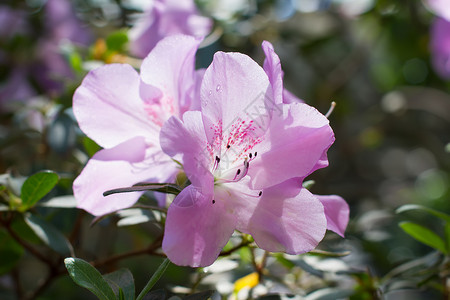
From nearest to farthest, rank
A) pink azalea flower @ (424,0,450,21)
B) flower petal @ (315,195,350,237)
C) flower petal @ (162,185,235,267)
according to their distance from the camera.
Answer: flower petal @ (162,185,235,267) → flower petal @ (315,195,350,237) → pink azalea flower @ (424,0,450,21)

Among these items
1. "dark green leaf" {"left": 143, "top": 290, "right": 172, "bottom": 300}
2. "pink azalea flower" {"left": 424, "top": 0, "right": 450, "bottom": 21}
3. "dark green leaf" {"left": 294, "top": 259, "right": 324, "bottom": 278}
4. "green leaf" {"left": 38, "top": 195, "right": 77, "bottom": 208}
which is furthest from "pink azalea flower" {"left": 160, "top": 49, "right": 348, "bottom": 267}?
"pink azalea flower" {"left": 424, "top": 0, "right": 450, "bottom": 21}

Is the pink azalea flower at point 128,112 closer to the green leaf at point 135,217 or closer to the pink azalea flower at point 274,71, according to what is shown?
the green leaf at point 135,217

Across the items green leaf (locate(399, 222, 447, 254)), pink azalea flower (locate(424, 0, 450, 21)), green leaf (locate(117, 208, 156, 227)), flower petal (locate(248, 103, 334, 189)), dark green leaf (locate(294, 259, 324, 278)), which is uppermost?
flower petal (locate(248, 103, 334, 189))

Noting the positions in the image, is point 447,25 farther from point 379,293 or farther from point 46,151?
point 46,151

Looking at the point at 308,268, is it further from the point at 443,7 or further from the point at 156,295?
the point at 443,7

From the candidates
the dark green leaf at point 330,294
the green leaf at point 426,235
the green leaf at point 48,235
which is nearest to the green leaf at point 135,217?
the green leaf at point 48,235

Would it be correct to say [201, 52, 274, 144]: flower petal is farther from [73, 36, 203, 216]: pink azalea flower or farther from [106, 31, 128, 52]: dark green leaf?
[106, 31, 128, 52]: dark green leaf

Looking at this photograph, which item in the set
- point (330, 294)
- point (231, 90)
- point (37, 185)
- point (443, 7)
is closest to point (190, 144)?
point (231, 90)
